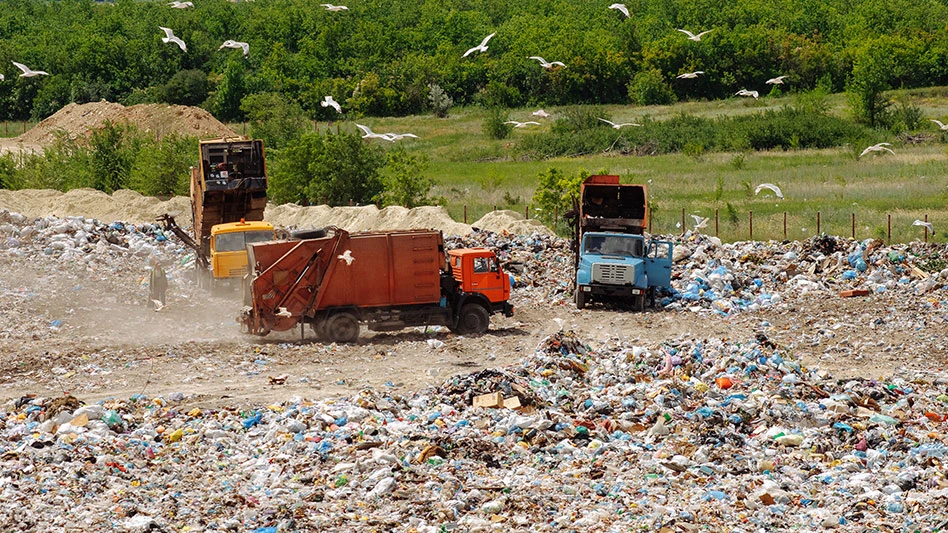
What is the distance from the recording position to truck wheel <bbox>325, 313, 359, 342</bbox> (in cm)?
1906

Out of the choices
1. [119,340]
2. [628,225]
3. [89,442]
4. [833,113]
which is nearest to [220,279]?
[119,340]

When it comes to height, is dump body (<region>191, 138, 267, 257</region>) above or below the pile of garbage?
above

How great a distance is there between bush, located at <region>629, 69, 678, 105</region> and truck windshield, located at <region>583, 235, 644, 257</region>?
5196cm

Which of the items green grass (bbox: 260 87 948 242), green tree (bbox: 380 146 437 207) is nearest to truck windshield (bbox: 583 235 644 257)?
green grass (bbox: 260 87 948 242)

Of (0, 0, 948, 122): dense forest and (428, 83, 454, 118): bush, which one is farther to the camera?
(0, 0, 948, 122): dense forest

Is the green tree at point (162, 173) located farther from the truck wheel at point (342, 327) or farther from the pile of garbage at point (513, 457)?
the pile of garbage at point (513, 457)

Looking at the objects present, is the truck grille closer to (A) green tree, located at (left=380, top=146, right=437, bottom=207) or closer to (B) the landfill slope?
(B) the landfill slope

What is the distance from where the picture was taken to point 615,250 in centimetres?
2291

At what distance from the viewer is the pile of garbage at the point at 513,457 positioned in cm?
997


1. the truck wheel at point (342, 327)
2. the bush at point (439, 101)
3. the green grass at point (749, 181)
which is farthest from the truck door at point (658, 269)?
the bush at point (439, 101)

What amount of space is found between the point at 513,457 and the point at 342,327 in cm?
795

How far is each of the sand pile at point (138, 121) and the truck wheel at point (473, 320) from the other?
4021 centimetres

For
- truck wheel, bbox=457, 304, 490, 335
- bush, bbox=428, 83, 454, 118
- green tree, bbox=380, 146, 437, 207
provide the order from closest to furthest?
truck wheel, bbox=457, 304, 490, 335 → green tree, bbox=380, 146, 437, 207 → bush, bbox=428, 83, 454, 118

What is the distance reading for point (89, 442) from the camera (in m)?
11.8
